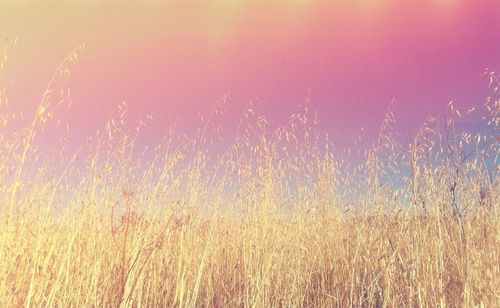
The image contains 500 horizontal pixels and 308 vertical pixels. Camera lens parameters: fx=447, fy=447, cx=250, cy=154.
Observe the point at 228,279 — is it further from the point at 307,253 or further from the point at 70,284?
the point at 70,284

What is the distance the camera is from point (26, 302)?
7.32ft

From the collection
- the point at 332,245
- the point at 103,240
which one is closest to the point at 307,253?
the point at 332,245

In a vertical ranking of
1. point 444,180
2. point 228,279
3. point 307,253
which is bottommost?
point 228,279

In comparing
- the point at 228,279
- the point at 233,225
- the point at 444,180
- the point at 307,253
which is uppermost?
the point at 444,180

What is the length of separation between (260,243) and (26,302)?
149cm

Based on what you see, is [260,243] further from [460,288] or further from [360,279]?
[460,288]

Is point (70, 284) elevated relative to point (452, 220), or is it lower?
lower

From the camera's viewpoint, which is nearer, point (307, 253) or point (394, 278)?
point (394, 278)

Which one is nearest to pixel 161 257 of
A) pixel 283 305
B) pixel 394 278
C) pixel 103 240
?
pixel 103 240

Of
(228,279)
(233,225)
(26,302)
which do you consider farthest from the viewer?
(233,225)

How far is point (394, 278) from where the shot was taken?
8.96ft

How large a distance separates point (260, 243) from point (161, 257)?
692 millimetres

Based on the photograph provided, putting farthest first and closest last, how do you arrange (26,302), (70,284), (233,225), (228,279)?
(233,225) < (228,279) < (70,284) < (26,302)

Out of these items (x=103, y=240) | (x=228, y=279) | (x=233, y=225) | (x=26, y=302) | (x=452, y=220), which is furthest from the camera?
(x=233, y=225)
